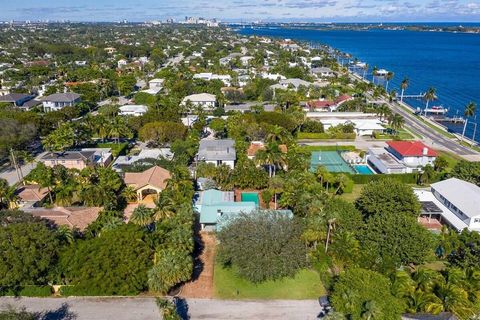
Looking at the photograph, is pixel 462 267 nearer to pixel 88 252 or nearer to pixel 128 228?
pixel 128 228

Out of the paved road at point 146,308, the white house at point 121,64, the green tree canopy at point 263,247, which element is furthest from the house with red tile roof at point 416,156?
the white house at point 121,64

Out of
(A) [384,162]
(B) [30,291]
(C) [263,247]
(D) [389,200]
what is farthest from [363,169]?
(B) [30,291]

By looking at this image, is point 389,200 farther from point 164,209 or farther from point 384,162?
point 164,209

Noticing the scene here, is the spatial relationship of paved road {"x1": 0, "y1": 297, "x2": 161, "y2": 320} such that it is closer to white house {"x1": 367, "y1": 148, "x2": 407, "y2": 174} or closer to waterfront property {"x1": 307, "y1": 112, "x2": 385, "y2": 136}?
white house {"x1": 367, "y1": 148, "x2": 407, "y2": 174}

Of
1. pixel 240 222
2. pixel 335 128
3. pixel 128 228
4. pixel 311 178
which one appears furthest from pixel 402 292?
pixel 335 128

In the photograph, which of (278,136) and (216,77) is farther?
(216,77)

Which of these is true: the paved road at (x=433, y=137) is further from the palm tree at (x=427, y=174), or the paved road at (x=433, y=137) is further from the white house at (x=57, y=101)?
the white house at (x=57, y=101)
